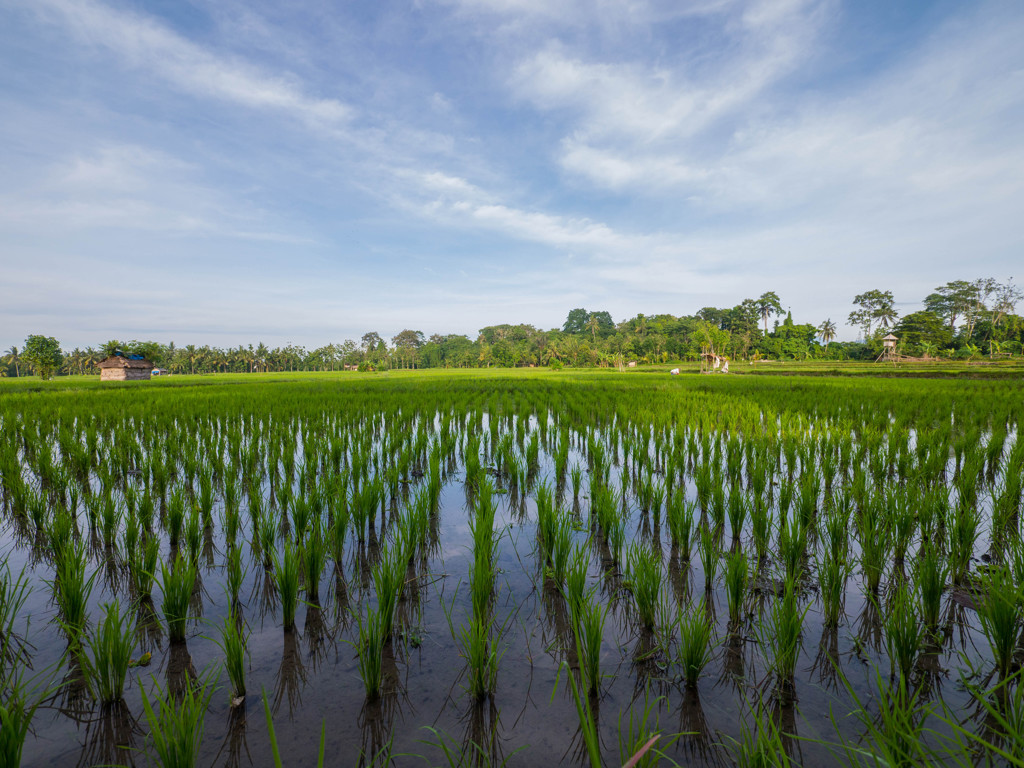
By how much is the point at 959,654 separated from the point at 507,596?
89.0 inches

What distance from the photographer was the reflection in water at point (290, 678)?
1791mm

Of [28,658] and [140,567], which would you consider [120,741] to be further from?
[140,567]

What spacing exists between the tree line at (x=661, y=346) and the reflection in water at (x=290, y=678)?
51825 mm

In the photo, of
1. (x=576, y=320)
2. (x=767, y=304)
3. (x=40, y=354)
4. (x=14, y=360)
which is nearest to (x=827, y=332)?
(x=767, y=304)

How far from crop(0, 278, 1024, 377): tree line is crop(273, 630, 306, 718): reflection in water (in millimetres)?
51825

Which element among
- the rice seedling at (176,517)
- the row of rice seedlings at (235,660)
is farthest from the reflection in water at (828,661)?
the rice seedling at (176,517)

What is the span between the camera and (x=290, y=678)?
1920 millimetres

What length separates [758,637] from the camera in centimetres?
215

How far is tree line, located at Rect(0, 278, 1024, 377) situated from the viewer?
45.1 metres

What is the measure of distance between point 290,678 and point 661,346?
69343 millimetres

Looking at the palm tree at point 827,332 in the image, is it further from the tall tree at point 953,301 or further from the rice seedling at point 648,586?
the rice seedling at point 648,586

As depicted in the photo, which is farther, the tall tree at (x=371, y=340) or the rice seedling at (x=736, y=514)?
the tall tree at (x=371, y=340)

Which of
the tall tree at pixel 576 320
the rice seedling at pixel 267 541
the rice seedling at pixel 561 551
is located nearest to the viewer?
the rice seedling at pixel 561 551

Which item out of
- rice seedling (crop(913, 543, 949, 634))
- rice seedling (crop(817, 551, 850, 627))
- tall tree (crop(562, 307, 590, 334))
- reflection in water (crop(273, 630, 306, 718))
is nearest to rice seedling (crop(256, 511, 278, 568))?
reflection in water (crop(273, 630, 306, 718))
